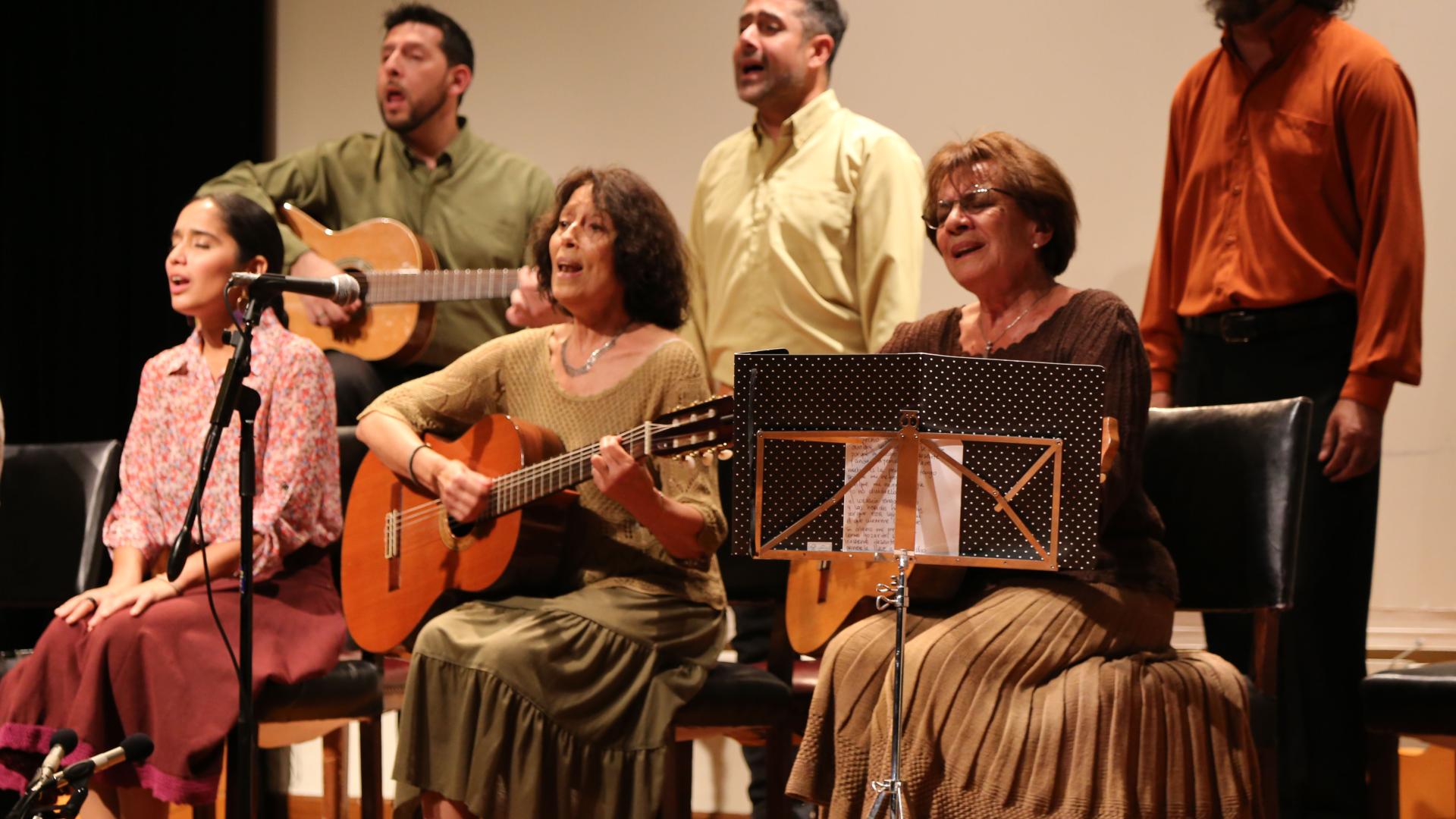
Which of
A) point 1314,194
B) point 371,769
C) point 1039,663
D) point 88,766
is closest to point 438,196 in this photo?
point 371,769

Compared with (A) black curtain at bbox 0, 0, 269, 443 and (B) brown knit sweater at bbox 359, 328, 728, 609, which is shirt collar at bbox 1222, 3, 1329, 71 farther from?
(A) black curtain at bbox 0, 0, 269, 443

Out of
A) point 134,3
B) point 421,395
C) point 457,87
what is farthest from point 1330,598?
point 134,3

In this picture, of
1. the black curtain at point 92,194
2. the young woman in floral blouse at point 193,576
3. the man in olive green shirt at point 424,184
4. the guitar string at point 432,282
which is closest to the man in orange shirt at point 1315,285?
the guitar string at point 432,282

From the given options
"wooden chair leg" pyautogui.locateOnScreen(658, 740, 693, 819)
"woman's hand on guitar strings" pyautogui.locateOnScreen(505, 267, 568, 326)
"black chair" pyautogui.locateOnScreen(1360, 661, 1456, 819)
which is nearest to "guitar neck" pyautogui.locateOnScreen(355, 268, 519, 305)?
"woman's hand on guitar strings" pyautogui.locateOnScreen(505, 267, 568, 326)

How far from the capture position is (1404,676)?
2787mm

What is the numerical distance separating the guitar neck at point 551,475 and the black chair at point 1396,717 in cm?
145

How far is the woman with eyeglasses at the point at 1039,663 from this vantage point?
2.46m

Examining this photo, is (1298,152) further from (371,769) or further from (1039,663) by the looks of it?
(371,769)

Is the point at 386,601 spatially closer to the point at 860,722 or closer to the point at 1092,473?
the point at 860,722

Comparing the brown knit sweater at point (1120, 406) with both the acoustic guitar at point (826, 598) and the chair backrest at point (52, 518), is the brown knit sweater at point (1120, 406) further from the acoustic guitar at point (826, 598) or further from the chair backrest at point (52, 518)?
the chair backrest at point (52, 518)

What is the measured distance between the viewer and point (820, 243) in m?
3.89

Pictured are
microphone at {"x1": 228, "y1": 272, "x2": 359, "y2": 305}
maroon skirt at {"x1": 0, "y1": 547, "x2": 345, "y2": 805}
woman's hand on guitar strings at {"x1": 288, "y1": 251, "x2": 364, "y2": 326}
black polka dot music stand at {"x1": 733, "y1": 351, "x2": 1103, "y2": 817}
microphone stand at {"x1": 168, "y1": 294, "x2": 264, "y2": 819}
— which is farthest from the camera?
woman's hand on guitar strings at {"x1": 288, "y1": 251, "x2": 364, "y2": 326}

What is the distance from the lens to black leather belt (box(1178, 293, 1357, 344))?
131 inches

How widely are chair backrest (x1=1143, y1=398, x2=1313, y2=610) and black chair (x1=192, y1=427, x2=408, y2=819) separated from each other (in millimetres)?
1745
